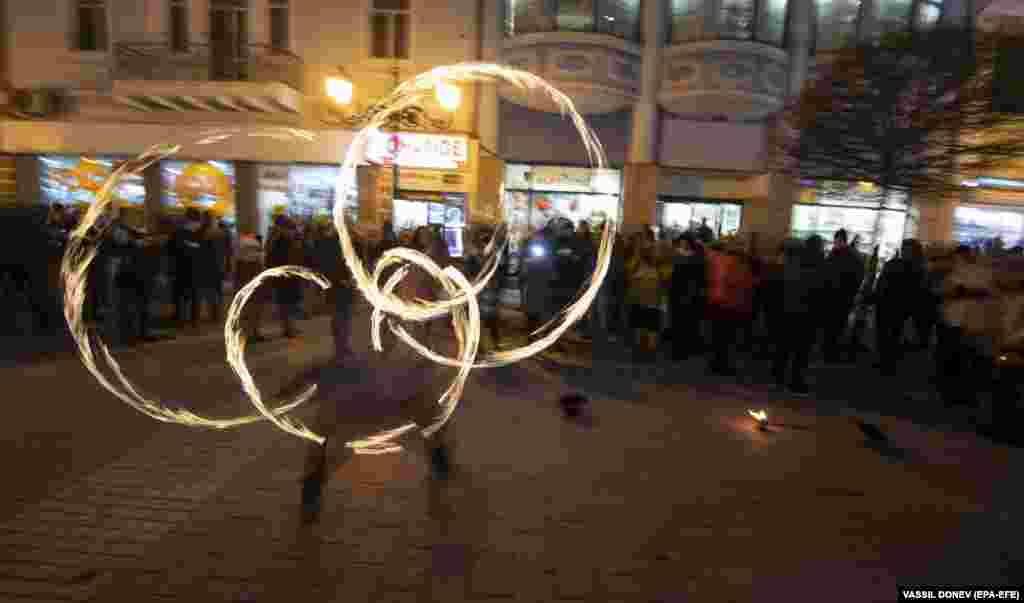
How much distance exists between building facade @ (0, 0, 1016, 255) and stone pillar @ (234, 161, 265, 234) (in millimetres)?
53

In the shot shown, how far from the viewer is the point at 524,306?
9.59 meters

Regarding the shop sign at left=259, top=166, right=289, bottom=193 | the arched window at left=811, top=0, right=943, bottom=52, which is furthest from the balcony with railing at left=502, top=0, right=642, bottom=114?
the shop sign at left=259, top=166, right=289, bottom=193

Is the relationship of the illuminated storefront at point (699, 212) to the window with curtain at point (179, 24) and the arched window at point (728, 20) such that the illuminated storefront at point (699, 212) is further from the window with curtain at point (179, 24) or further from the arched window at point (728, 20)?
the window with curtain at point (179, 24)

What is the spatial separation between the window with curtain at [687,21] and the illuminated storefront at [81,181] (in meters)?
15.0

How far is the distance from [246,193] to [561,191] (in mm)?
8614

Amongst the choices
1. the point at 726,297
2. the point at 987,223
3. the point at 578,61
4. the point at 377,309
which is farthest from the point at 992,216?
the point at 377,309

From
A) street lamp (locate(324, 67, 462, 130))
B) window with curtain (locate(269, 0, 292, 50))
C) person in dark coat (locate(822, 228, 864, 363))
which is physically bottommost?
person in dark coat (locate(822, 228, 864, 363))

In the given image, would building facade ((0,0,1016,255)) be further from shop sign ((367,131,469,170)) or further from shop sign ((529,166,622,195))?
shop sign ((529,166,622,195))

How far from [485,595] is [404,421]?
2.82 metres

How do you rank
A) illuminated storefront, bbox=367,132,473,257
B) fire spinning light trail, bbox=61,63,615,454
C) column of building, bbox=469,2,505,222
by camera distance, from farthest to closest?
1. column of building, bbox=469,2,505,222
2. illuminated storefront, bbox=367,132,473,257
3. fire spinning light trail, bbox=61,63,615,454

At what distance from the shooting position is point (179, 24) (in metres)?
16.8

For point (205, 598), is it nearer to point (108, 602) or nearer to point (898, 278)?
point (108, 602)

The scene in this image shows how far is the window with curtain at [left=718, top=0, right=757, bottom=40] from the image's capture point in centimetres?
1644

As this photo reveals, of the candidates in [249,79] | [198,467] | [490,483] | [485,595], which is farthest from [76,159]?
[485,595]
